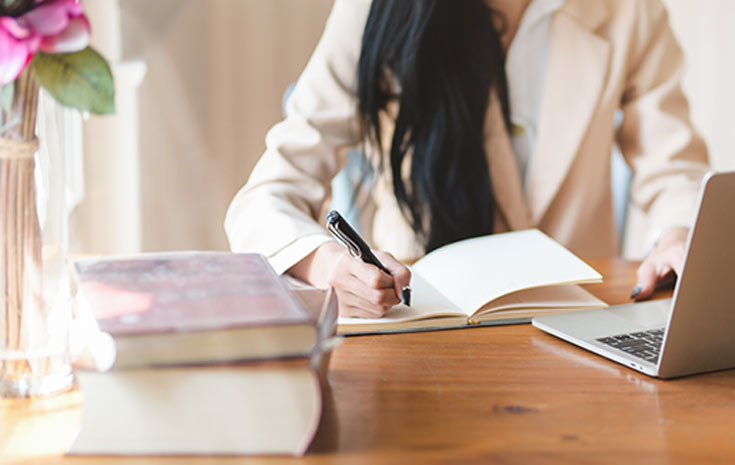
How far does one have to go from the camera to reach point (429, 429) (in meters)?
0.46

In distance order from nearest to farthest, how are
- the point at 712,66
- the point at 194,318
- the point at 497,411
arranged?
the point at 194,318
the point at 497,411
the point at 712,66

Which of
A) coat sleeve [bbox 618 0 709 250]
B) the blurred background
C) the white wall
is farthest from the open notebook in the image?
the white wall

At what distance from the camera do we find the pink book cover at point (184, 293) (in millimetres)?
379

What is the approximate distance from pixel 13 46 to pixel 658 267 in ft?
2.38

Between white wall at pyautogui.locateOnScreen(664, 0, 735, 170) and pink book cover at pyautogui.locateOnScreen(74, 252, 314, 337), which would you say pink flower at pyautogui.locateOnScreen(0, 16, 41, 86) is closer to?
pink book cover at pyautogui.locateOnScreen(74, 252, 314, 337)

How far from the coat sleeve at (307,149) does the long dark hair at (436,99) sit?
0.12 ft

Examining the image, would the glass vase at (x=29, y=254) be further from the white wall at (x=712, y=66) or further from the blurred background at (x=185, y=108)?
the white wall at (x=712, y=66)

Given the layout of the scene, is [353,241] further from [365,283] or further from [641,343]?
[641,343]

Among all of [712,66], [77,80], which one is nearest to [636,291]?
[77,80]

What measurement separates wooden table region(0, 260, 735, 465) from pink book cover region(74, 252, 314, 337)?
0.08 m

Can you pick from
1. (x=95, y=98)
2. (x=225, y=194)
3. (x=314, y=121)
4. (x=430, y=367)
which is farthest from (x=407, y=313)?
(x=225, y=194)

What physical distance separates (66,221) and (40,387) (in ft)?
0.38

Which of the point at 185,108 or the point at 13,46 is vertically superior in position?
the point at 13,46

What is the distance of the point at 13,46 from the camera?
42 centimetres
